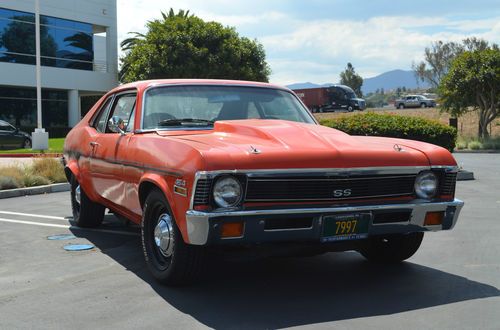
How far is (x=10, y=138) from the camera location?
24391mm

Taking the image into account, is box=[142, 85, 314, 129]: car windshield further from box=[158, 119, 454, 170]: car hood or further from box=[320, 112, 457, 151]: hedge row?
box=[320, 112, 457, 151]: hedge row

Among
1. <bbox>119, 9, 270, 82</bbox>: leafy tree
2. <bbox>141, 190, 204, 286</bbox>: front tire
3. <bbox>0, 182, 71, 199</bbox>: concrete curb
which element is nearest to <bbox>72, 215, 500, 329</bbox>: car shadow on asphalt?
<bbox>141, 190, 204, 286</bbox>: front tire

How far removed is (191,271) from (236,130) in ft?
4.07

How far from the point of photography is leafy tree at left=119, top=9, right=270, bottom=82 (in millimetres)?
35438

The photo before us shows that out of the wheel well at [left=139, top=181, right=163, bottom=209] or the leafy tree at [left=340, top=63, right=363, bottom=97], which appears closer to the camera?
the wheel well at [left=139, top=181, right=163, bottom=209]

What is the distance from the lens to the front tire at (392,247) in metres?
5.32

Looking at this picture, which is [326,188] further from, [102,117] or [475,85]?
[475,85]

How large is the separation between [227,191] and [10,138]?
73.9 feet

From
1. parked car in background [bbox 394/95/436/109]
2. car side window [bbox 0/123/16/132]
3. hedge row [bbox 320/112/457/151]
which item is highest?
parked car in background [bbox 394/95/436/109]

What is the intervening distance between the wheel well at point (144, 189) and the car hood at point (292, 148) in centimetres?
45

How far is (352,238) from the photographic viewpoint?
4395 millimetres

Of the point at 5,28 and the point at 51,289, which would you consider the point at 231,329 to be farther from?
the point at 5,28

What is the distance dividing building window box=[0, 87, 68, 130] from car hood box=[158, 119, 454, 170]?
3261cm

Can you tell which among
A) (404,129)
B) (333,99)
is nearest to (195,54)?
(333,99)
